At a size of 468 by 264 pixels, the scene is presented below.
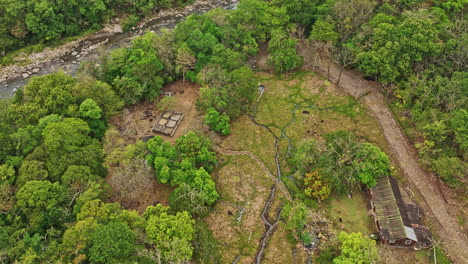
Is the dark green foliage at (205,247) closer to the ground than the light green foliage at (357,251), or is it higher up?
closer to the ground

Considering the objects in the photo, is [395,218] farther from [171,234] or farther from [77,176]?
[77,176]

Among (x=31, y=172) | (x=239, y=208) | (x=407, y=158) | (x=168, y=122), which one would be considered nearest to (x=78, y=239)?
(x=31, y=172)

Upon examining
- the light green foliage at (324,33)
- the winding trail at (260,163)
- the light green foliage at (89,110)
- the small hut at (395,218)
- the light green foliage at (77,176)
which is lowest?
the winding trail at (260,163)

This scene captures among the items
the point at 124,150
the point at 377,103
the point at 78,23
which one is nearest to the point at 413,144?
the point at 377,103

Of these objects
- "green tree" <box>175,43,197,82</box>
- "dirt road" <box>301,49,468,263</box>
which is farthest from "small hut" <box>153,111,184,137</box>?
"dirt road" <box>301,49,468,263</box>

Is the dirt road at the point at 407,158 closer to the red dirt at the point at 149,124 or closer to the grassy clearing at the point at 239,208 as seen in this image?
the grassy clearing at the point at 239,208

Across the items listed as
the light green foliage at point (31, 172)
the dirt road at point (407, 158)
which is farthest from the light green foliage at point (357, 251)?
the light green foliage at point (31, 172)
